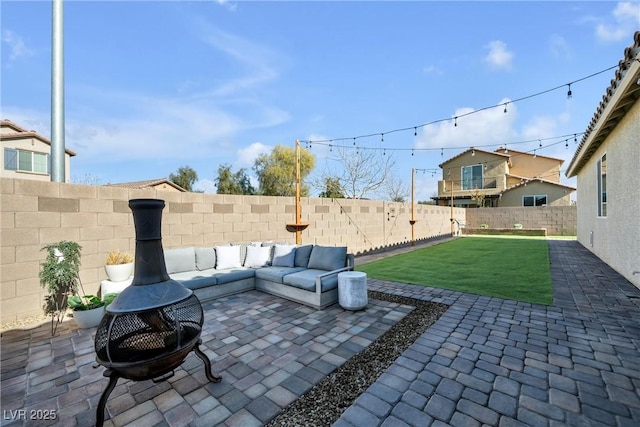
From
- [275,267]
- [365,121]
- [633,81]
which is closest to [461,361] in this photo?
[275,267]

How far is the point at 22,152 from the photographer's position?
1490cm

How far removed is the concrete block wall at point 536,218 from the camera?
53.2 feet

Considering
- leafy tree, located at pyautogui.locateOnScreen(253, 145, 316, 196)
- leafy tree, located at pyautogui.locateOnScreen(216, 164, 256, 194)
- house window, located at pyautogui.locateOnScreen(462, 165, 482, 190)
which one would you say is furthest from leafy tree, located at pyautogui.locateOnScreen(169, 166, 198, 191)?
house window, located at pyautogui.locateOnScreen(462, 165, 482, 190)

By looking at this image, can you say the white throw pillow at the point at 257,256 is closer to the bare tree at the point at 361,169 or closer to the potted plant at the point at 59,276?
the potted plant at the point at 59,276

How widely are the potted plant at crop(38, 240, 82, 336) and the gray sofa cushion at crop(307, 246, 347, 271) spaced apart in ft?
12.1

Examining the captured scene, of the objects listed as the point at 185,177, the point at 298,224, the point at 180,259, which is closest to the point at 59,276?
the point at 180,259

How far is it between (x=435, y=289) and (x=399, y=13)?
6.88 meters

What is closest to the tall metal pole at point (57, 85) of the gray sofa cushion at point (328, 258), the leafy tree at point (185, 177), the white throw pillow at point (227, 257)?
the white throw pillow at point (227, 257)

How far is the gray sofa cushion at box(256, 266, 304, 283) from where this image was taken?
4879 mm

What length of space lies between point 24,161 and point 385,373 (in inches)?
857

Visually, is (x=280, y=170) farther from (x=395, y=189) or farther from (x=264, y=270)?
(x=264, y=270)

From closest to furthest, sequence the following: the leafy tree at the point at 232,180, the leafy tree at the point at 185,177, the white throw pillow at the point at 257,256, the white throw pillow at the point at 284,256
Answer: the white throw pillow at the point at 284,256 < the white throw pillow at the point at 257,256 < the leafy tree at the point at 232,180 < the leafy tree at the point at 185,177

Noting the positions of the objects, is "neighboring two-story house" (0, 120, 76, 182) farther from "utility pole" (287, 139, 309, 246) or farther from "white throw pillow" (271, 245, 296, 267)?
"white throw pillow" (271, 245, 296, 267)

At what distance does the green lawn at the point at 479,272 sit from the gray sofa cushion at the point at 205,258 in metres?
3.68
